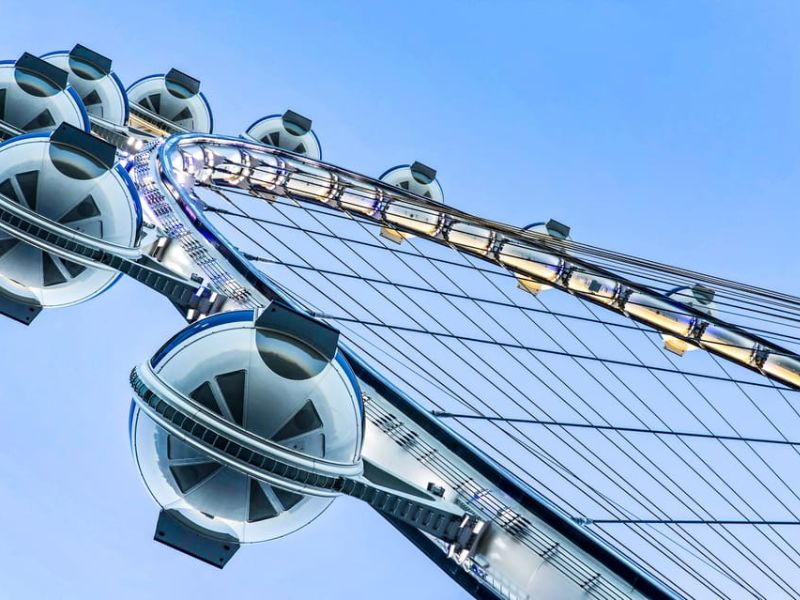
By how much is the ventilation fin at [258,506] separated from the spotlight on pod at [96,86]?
52.3 feet

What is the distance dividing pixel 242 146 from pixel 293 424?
1194 cm

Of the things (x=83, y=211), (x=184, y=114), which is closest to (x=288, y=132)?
(x=184, y=114)

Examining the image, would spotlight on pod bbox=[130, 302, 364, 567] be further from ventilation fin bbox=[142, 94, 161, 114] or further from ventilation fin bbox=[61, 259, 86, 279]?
ventilation fin bbox=[142, 94, 161, 114]

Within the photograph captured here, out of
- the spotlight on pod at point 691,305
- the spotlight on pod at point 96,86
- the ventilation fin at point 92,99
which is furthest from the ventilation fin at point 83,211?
the spotlight on pod at point 691,305

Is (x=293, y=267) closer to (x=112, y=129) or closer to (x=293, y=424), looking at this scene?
(x=293, y=424)

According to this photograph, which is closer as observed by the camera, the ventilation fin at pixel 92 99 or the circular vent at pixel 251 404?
the circular vent at pixel 251 404

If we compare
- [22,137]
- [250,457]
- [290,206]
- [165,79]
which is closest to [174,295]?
[22,137]

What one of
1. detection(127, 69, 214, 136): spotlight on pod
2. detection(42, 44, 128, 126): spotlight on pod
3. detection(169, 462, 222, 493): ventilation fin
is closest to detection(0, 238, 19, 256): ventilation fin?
detection(169, 462, 222, 493): ventilation fin

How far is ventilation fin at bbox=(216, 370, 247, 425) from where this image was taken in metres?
5.66

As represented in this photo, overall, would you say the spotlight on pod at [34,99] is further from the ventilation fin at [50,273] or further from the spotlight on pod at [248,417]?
the spotlight on pod at [248,417]

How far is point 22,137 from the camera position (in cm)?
912

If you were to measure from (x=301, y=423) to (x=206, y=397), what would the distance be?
649 millimetres

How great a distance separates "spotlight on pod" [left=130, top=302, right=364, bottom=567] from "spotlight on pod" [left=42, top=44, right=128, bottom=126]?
51.4 feet

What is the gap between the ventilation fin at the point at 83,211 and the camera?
885cm
